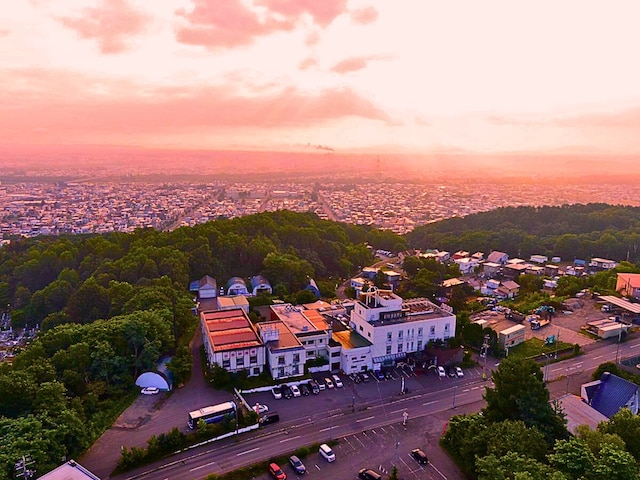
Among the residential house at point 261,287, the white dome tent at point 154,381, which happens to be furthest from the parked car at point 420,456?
the residential house at point 261,287

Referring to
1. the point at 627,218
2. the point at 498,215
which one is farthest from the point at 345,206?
the point at 627,218

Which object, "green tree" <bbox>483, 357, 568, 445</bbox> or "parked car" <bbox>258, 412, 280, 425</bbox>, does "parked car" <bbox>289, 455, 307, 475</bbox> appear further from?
"green tree" <bbox>483, 357, 568, 445</bbox>

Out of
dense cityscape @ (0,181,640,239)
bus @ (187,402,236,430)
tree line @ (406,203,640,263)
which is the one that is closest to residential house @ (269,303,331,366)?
bus @ (187,402,236,430)

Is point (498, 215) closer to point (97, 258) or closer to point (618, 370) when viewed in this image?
point (618, 370)

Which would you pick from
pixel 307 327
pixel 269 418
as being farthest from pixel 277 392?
pixel 307 327

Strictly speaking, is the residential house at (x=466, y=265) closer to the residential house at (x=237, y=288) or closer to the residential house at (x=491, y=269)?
the residential house at (x=491, y=269)

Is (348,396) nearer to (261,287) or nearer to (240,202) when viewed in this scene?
(261,287)
